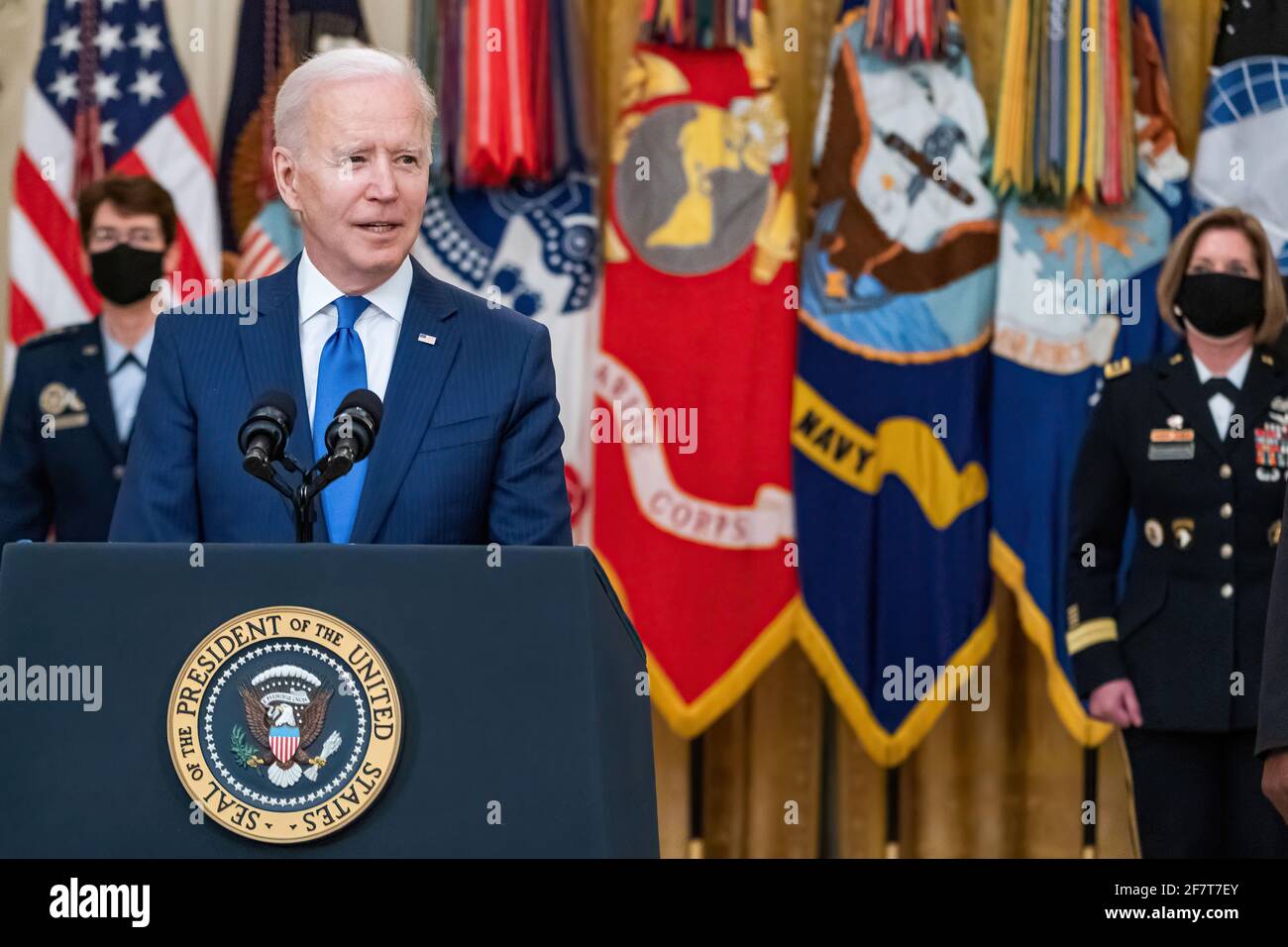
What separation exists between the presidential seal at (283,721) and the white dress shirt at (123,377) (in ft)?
9.15

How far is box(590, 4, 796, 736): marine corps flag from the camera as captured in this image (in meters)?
4.44

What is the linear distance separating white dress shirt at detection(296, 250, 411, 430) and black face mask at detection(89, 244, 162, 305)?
218 centimetres

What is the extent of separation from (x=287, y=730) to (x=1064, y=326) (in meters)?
3.11

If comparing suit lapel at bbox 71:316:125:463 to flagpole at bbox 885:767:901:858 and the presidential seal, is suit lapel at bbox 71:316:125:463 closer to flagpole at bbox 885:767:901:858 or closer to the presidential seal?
flagpole at bbox 885:767:901:858

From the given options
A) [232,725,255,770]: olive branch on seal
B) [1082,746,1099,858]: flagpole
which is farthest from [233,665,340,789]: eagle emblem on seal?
[1082,746,1099,858]: flagpole

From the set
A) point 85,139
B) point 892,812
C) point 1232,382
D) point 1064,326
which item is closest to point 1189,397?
point 1232,382

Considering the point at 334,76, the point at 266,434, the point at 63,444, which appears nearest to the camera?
the point at 266,434

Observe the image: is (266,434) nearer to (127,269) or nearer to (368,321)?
(368,321)

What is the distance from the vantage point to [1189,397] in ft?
12.9

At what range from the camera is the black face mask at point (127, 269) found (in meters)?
4.39

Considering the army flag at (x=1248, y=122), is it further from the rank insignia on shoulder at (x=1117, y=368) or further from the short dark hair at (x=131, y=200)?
the short dark hair at (x=131, y=200)

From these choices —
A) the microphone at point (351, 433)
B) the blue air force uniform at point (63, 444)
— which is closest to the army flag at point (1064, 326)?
the blue air force uniform at point (63, 444)

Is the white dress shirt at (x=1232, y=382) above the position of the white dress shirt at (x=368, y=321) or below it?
below
